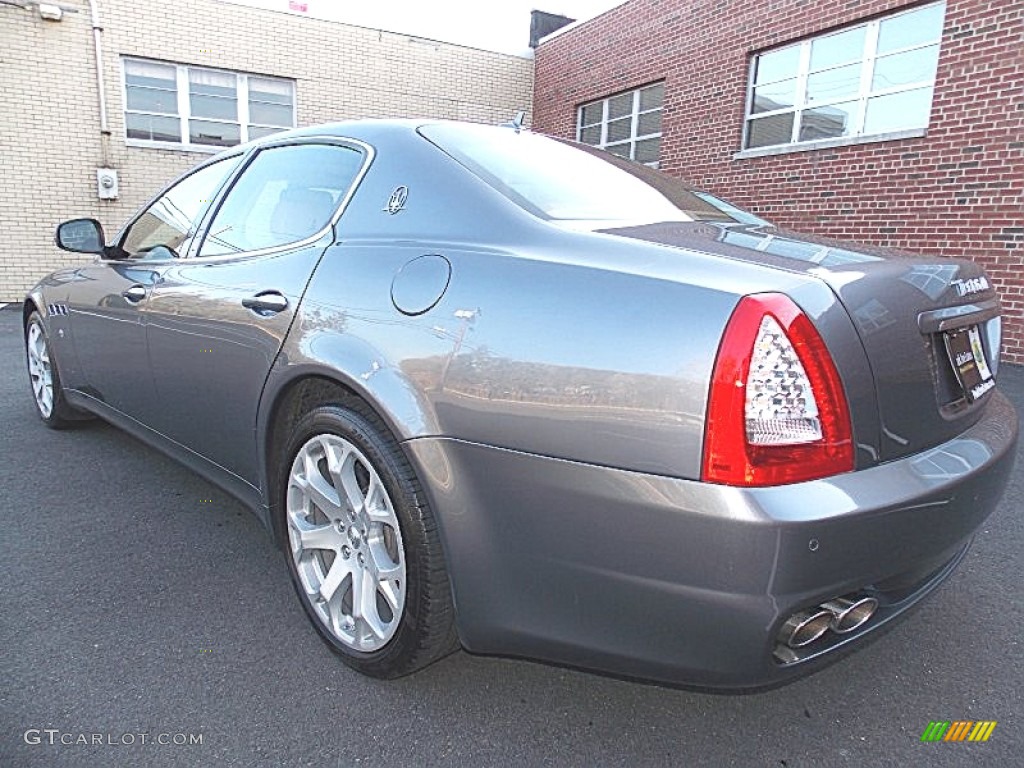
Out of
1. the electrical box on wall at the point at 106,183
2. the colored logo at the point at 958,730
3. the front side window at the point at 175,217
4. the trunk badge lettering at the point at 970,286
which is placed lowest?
the colored logo at the point at 958,730

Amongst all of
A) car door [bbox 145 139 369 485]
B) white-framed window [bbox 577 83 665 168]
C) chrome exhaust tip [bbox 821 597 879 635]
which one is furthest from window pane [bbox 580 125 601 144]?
chrome exhaust tip [bbox 821 597 879 635]

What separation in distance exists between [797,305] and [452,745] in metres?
1.33

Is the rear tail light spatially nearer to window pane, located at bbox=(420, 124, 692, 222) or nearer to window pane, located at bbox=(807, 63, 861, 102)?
window pane, located at bbox=(420, 124, 692, 222)

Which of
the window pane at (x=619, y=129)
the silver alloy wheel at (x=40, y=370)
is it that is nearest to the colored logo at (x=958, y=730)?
the silver alloy wheel at (x=40, y=370)

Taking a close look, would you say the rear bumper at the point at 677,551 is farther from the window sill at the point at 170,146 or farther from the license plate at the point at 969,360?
the window sill at the point at 170,146

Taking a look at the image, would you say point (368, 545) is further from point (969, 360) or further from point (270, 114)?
point (270, 114)

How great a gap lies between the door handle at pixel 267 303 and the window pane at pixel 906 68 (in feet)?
24.7

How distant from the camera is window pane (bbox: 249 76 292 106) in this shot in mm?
11730

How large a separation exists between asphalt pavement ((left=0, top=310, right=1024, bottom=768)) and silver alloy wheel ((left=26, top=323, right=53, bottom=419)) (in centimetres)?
177

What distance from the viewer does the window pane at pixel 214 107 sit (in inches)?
448

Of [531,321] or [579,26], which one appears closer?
[531,321]

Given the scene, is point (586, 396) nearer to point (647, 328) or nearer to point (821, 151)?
point (647, 328)

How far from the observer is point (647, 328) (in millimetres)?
1402

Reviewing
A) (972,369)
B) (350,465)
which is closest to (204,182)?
(350,465)
